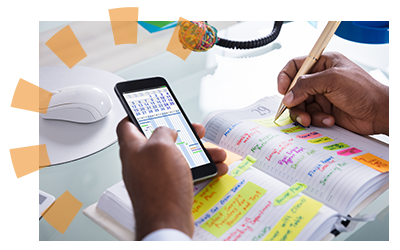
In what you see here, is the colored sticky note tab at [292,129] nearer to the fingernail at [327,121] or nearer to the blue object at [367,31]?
the fingernail at [327,121]

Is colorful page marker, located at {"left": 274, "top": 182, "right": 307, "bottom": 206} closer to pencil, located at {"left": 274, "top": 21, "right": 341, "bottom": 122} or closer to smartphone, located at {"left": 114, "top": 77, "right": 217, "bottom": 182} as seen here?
smartphone, located at {"left": 114, "top": 77, "right": 217, "bottom": 182}

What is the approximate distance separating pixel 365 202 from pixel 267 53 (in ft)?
2.19

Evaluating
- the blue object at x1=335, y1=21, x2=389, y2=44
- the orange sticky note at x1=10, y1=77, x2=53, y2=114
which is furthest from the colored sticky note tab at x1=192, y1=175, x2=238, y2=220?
the blue object at x1=335, y1=21, x2=389, y2=44

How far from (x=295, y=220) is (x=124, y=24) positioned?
941mm

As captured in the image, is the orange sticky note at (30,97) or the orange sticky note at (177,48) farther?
the orange sticky note at (177,48)

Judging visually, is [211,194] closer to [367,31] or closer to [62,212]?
[62,212]

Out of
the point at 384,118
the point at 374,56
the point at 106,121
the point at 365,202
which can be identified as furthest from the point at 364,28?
the point at 106,121

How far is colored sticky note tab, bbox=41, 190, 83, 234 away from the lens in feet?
1.94

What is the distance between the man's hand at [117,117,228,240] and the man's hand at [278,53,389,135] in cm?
38

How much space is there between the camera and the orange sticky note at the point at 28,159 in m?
0.68

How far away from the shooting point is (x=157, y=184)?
446mm

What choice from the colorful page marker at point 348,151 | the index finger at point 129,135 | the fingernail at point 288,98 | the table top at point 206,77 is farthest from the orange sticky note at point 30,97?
the colorful page marker at point 348,151

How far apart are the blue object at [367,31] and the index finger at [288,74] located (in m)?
0.40

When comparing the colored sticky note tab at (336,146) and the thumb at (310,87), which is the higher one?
the thumb at (310,87)
